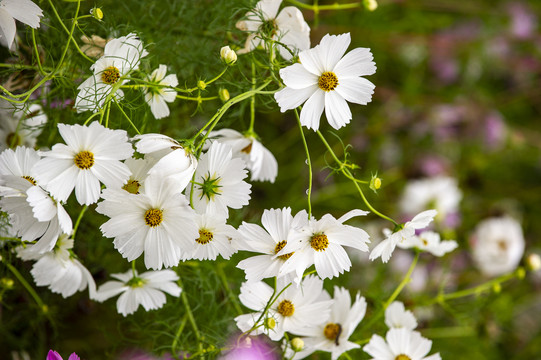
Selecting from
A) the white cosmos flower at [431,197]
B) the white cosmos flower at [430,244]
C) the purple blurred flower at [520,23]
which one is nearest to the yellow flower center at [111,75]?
the white cosmos flower at [430,244]

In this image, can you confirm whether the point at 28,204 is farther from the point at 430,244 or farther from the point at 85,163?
the point at 430,244

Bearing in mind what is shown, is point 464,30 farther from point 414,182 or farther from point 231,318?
point 231,318

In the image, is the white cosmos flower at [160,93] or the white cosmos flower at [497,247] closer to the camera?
the white cosmos flower at [160,93]

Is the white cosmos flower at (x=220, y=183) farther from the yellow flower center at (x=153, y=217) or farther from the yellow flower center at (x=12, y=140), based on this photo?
the yellow flower center at (x=12, y=140)

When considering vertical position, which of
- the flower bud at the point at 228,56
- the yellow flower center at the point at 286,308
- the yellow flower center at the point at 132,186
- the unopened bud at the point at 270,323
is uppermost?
the flower bud at the point at 228,56

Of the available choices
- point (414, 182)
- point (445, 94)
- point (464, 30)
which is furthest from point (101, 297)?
point (464, 30)

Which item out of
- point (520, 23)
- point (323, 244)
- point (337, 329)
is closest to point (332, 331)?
point (337, 329)

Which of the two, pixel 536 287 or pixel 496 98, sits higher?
pixel 496 98

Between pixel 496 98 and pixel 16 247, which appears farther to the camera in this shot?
pixel 496 98
